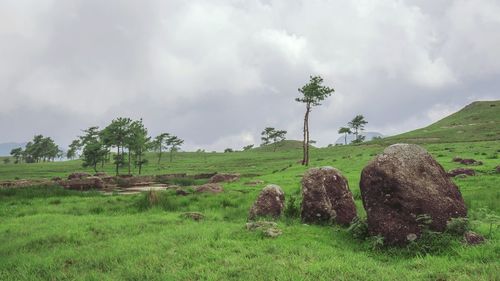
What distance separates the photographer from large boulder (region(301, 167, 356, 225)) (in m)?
20.3

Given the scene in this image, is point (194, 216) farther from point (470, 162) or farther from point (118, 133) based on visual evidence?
point (118, 133)

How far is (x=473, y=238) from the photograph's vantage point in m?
13.7

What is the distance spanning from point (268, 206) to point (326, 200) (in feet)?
12.0

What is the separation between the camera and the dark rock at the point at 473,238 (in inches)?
534

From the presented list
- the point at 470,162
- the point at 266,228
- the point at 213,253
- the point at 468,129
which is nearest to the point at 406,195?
the point at 266,228

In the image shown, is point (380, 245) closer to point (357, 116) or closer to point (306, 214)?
point (306, 214)

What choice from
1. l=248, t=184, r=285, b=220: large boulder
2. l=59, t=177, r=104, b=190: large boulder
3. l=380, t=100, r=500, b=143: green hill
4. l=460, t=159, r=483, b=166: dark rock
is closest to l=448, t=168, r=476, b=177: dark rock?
l=460, t=159, r=483, b=166: dark rock

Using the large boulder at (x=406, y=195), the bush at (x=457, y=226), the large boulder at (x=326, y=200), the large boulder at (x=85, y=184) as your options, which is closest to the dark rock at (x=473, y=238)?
the bush at (x=457, y=226)

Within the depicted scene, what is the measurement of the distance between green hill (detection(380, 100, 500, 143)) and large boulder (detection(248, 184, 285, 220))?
10028cm

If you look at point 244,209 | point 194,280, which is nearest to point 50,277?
point 194,280

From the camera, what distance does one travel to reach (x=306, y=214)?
817 inches

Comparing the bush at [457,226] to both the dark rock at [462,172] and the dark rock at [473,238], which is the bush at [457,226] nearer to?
the dark rock at [473,238]

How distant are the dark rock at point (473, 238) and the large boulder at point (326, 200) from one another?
6.93 meters

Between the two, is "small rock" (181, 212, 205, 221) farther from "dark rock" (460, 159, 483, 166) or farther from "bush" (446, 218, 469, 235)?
"dark rock" (460, 159, 483, 166)
